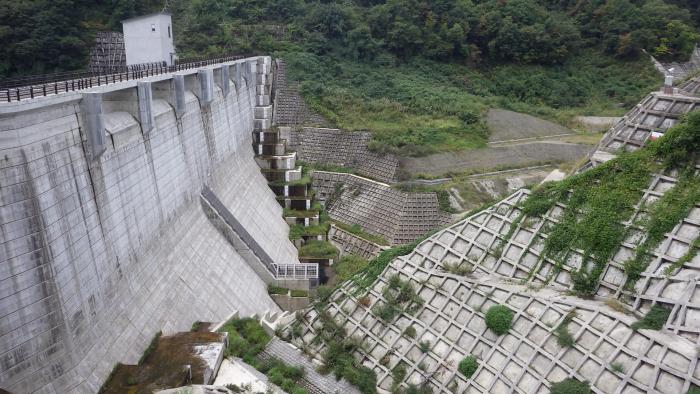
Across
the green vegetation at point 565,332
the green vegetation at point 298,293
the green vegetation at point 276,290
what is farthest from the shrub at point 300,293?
the green vegetation at point 565,332

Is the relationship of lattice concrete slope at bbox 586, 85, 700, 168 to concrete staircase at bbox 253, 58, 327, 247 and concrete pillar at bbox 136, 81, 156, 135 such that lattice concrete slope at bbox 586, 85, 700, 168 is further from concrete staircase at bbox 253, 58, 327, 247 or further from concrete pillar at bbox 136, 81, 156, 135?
concrete staircase at bbox 253, 58, 327, 247

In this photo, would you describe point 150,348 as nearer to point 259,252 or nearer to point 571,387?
point 259,252

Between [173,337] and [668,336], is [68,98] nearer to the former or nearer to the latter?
[173,337]

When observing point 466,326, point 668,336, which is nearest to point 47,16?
point 466,326

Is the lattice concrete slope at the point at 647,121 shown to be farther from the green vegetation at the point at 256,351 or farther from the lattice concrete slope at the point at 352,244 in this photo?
the lattice concrete slope at the point at 352,244

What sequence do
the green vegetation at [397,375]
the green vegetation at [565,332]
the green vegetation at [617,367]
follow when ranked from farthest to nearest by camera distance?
the green vegetation at [397,375] → the green vegetation at [565,332] → the green vegetation at [617,367]

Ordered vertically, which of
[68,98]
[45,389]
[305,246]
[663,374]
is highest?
[68,98]

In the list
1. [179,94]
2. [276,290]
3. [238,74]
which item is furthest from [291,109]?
[276,290]
